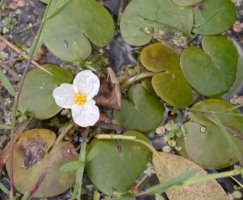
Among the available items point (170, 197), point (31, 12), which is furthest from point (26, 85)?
point (170, 197)

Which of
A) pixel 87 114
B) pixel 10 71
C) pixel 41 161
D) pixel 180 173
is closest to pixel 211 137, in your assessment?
pixel 180 173

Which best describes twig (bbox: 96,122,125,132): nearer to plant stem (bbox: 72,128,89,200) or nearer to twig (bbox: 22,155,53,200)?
plant stem (bbox: 72,128,89,200)

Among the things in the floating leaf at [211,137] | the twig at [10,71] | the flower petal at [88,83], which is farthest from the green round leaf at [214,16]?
the twig at [10,71]

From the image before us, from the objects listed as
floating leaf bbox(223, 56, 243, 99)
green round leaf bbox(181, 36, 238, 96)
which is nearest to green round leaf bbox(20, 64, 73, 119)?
green round leaf bbox(181, 36, 238, 96)

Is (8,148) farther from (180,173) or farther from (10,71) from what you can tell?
(180,173)

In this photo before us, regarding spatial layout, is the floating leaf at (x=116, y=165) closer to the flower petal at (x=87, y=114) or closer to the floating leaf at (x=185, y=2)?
the flower petal at (x=87, y=114)
